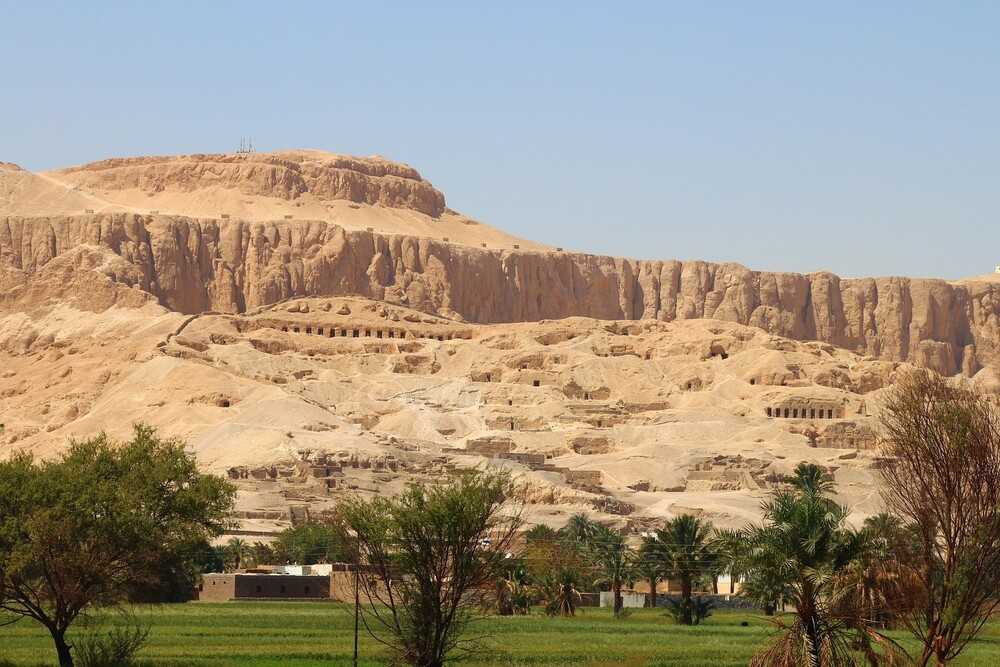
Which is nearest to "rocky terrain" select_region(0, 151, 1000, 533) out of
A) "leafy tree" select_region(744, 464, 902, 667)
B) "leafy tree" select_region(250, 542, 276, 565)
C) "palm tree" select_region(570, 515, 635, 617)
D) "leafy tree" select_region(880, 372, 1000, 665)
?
"leafy tree" select_region(250, 542, 276, 565)

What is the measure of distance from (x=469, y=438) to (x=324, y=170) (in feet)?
218

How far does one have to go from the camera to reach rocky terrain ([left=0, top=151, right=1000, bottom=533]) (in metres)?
106

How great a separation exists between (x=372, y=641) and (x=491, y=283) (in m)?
105

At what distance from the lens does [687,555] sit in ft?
199

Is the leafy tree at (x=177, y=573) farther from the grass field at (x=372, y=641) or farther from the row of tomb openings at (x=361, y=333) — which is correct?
the row of tomb openings at (x=361, y=333)

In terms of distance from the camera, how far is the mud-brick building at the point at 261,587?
6900 centimetres

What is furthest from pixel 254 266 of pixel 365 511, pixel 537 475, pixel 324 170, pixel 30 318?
pixel 365 511

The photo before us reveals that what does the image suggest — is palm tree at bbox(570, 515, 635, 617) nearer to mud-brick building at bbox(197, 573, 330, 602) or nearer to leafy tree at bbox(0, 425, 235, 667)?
mud-brick building at bbox(197, 573, 330, 602)

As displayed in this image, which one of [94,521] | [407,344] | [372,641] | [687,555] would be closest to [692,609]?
[687,555]

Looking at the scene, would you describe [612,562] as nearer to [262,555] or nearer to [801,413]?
[262,555]

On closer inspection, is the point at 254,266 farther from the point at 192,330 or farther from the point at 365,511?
the point at 365,511

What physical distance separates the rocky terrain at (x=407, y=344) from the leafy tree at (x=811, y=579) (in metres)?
55.3

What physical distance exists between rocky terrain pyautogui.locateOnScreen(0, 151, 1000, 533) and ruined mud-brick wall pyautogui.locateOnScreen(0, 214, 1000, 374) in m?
0.22

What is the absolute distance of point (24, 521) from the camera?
43594 mm
